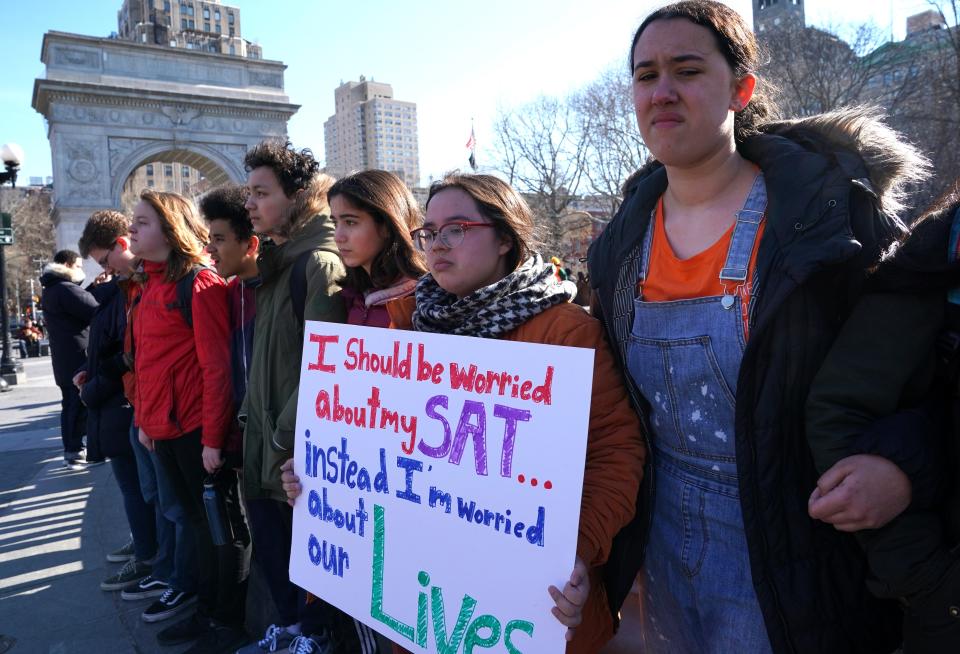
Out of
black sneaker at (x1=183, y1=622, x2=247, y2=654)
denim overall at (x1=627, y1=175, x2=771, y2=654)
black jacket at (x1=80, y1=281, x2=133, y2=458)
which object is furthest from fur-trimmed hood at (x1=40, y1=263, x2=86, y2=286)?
denim overall at (x1=627, y1=175, x2=771, y2=654)

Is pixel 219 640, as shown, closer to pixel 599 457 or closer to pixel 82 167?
pixel 599 457

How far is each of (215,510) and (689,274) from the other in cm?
257

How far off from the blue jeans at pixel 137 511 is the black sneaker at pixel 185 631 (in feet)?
3.14

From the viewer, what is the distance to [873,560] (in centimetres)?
130

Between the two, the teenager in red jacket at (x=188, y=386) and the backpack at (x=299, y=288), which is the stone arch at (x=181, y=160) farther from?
the backpack at (x=299, y=288)

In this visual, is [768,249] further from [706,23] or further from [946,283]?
[706,23]

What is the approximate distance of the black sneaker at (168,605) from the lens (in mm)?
3550

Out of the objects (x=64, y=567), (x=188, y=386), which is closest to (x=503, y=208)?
(x=188, y=386)

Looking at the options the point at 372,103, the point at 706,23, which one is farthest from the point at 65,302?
the point at 372,103

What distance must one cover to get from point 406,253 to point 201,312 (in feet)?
4.20

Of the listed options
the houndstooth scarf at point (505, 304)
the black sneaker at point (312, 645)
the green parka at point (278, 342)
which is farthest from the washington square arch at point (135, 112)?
the houndstooth scarf at point (505, 304)

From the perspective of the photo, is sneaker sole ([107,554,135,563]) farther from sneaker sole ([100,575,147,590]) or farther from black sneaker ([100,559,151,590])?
sneaker sole ([100,575,147,590])

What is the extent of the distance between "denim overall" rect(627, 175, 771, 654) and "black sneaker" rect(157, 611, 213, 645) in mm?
2654

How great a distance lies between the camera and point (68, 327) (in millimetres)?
6047
